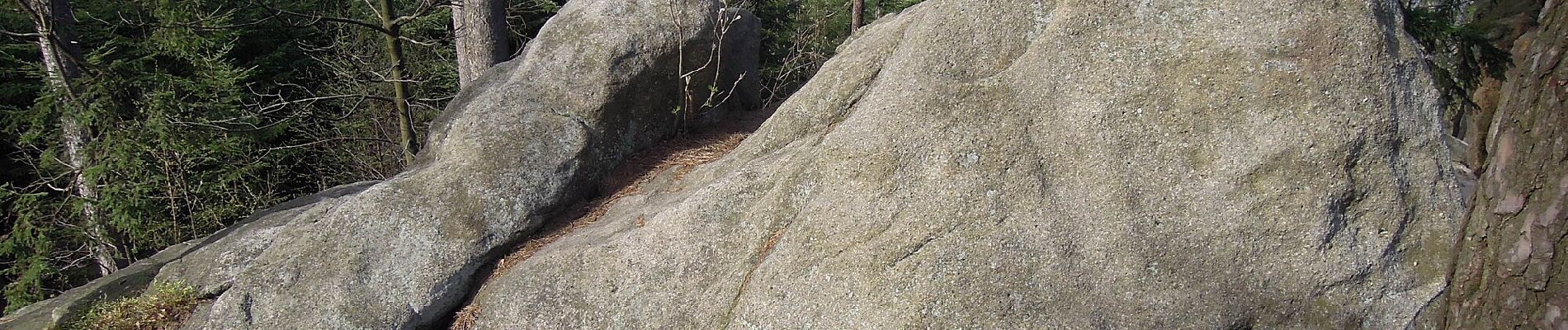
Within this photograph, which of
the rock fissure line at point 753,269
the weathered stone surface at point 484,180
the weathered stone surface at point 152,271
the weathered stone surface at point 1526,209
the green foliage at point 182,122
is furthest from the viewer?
the green foliage at point 182,122

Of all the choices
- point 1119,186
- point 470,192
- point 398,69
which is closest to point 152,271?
point 470,192

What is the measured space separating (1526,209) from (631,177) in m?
6.12

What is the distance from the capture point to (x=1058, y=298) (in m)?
4.89

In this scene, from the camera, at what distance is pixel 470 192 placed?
648cm

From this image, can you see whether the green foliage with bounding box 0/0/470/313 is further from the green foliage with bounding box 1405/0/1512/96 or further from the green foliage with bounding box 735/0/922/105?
the green foliage with bounding box 1405/0/1512/96

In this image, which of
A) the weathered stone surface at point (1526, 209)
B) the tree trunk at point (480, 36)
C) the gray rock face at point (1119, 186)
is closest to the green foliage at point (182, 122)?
the tree trunk at point (480, 36)

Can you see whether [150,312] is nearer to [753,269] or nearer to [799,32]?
[753,269]

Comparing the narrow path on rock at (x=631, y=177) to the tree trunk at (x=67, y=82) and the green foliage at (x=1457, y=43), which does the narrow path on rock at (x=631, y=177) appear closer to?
the green foliage at (x=1457, y=43)

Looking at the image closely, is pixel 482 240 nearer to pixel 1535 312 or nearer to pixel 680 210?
pixel 680 210

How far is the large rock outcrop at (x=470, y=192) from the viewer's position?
6.14m

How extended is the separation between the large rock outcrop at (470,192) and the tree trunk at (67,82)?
304 centimetres

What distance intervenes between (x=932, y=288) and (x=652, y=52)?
3.81 metres

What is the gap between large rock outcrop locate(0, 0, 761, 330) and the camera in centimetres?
614

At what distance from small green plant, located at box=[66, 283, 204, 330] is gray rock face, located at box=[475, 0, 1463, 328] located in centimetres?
365
